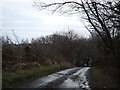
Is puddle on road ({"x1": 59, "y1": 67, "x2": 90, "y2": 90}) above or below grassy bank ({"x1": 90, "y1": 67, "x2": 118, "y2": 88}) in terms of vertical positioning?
below

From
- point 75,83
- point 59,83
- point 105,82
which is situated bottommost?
point 75,83

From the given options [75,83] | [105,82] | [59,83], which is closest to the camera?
[105,82]

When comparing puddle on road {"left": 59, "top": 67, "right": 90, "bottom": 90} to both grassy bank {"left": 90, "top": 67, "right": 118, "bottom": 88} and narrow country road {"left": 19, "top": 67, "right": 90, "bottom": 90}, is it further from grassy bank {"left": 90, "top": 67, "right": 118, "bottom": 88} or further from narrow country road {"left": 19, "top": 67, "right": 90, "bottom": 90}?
grassy bank {"left": 90, "top": 67, "right": 118, "bottom": 88}

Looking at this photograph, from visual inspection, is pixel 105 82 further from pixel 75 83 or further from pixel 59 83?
Answer: pixel 59 83

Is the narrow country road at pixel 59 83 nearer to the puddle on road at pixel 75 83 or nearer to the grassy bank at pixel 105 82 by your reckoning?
the puddle on road at pixel 75 83

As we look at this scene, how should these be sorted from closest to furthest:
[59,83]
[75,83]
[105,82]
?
1. [105,82]
2. [59,83]
3. [75,83]

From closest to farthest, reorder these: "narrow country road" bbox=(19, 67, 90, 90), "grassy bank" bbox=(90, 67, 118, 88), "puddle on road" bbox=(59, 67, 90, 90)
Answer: "grassy bank" bbox=(90, 67, 118, 88)
"narrow country road" bbox=(19, 67, 90, 90)
"puddle on road" bbox=(59, 67, 90, 90)

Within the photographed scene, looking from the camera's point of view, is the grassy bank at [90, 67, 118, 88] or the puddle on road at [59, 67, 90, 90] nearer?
the grassy bank at [90, 67, 118, 88]

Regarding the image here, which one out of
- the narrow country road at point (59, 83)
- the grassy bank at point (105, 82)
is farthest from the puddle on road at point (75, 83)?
the grassy bank at point (105, 82)

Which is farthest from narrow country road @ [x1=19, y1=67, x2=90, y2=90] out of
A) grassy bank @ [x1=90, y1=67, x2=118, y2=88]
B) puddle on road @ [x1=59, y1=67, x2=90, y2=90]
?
grassy bank @ [x1=90, y1=67, x2=118, y2=88]

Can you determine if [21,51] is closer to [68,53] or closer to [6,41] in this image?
[6,41]

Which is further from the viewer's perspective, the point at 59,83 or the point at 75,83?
the point at 75,83

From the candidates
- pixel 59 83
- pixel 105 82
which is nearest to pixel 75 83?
pixel 59 83

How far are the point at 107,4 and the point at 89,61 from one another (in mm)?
94727
